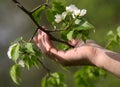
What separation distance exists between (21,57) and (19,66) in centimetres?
4

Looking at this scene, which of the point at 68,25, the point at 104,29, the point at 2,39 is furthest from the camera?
the point at 2,39

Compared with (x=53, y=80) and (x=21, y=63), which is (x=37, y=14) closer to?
(x=21, y=63)

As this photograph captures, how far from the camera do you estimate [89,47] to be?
1258 mm

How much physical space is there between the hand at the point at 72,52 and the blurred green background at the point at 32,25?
3.27 metres

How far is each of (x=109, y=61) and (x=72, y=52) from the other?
10cm

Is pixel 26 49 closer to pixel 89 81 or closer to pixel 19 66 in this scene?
pixel 19 66

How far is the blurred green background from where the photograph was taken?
17.0 feet

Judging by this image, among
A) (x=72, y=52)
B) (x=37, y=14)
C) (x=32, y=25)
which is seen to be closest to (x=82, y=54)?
(x=72, y=52)

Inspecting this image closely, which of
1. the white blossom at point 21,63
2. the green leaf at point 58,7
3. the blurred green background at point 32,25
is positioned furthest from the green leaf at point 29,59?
the blurred green background at point 32,25

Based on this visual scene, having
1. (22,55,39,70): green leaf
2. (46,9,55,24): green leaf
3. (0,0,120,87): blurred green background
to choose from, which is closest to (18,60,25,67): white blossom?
(22,55,39,70): green leaf

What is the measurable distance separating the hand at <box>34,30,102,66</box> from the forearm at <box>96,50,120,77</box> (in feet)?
0.07

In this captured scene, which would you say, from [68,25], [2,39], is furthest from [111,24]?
[68,25]

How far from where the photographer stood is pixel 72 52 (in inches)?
49.9

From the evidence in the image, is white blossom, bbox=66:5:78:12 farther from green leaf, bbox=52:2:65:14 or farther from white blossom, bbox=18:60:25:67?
white blossom, bbox=18:60:25:67
